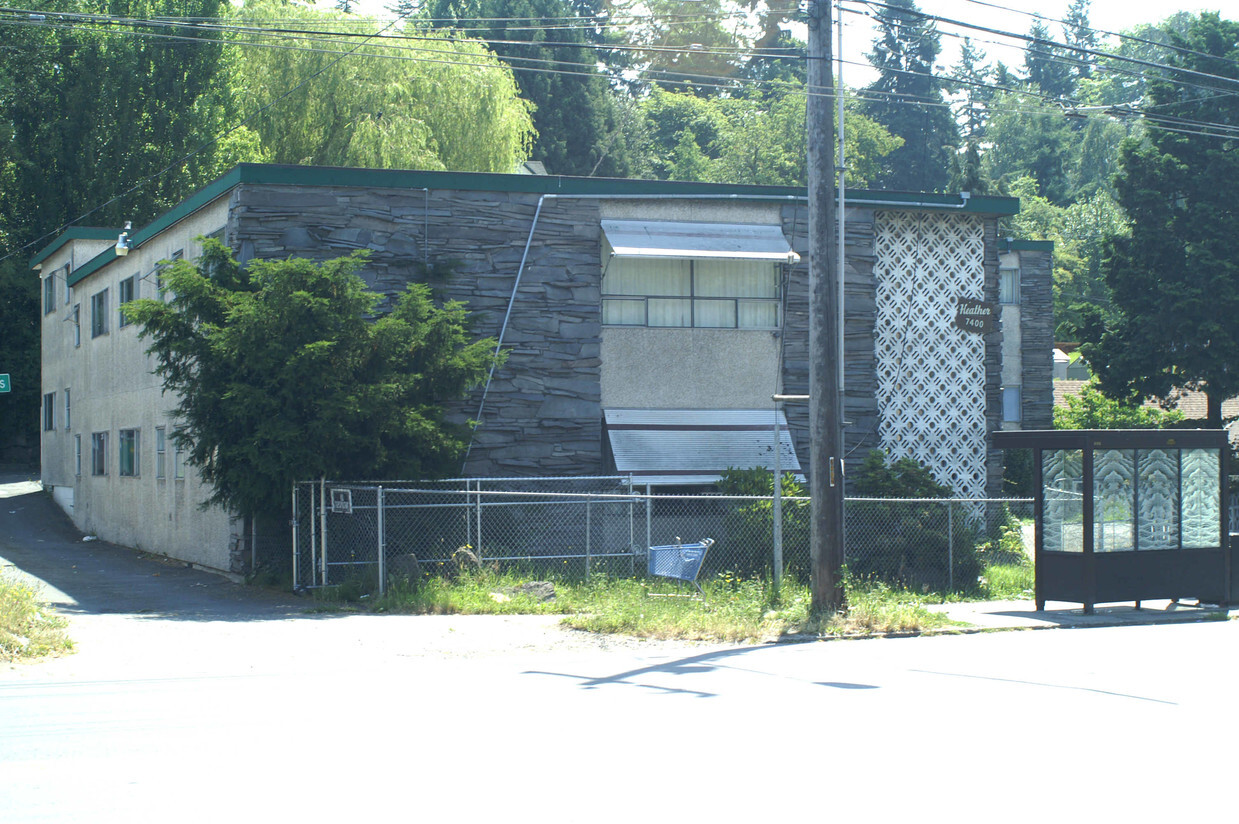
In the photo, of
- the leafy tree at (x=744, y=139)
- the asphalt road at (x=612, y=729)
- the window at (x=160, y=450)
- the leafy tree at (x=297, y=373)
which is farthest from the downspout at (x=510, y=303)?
the leafy tree at (x=744, y=139)

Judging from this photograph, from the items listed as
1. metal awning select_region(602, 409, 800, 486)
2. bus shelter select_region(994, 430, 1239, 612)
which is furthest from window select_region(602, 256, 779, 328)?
bus shelter select_region(994, 430, 1239, 612)

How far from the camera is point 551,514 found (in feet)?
66.9

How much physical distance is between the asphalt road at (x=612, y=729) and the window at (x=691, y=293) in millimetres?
9388

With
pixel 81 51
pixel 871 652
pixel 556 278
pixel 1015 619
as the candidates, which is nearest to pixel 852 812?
pixel 871 652

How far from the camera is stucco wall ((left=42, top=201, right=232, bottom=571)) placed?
21922 mm

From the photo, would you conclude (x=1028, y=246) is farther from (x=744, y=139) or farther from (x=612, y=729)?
(x=744, y=139)

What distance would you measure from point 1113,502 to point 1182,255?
19590 millimetres

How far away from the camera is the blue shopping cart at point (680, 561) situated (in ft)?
52.7

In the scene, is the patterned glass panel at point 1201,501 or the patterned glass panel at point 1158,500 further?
the patterned glass panel at point 1201,501

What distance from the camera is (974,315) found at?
23.4 meters

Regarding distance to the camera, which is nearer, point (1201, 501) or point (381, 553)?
point (1201, 501)

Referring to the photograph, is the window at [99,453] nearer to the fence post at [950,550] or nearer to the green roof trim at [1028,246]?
the fence post at [950,550]

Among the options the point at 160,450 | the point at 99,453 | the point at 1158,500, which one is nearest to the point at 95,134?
the point at 99,453

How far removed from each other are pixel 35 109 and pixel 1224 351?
40.0m
